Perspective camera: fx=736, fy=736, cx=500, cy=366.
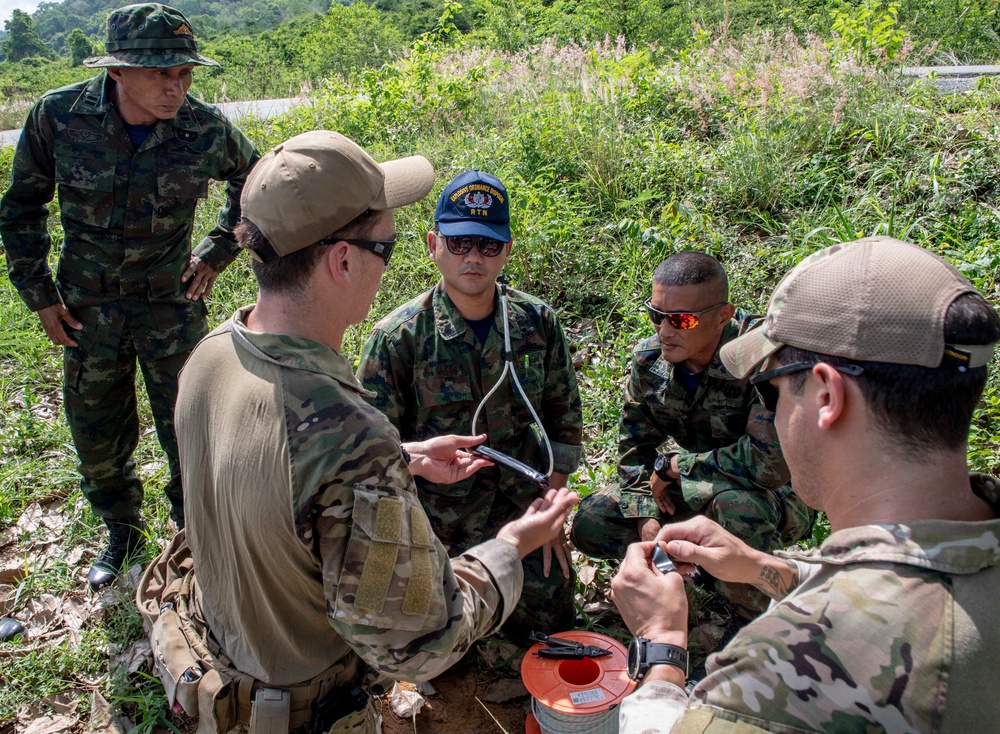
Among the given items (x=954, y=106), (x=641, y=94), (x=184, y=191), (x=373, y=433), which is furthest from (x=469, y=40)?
(x=373, y=433)

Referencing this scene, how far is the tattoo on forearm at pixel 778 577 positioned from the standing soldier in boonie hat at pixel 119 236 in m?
3.07

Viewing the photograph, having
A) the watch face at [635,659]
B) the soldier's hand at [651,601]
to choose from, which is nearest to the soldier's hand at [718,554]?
the soldier's hand at [651,601]

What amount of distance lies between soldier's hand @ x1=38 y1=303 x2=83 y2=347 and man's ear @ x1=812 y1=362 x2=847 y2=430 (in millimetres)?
3632

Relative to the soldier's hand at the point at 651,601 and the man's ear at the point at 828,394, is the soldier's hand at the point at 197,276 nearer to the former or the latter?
the soldier's hand at the point at 651,601

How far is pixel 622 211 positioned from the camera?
607 cm

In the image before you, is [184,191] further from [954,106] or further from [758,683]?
[954,106]

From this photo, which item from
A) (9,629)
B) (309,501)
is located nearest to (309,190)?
(309,501)

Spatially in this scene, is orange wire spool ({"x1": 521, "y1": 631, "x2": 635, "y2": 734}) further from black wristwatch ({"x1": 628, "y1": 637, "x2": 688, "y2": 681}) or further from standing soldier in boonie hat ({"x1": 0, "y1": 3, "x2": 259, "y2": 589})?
standing soldier in boonie hat ({"x1": 0, "y1": 3, "x2": 259, "y2": 589})

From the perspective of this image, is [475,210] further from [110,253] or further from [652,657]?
[652,657]

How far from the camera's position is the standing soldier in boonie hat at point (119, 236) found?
367 centimetres

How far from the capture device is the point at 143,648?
352 centimetres

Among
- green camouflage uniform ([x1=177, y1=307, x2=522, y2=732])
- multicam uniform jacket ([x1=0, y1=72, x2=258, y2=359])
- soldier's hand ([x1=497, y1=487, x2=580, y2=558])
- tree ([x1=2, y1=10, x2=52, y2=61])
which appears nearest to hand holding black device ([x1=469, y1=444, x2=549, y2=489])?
soldier's hand ([x1=497, y1=487, x2=580, y2=558])

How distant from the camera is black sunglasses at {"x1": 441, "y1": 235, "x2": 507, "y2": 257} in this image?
3.34 m

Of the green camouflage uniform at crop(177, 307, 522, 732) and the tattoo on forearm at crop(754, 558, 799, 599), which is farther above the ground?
the green camouflage uniform at crop(177, 307, 522, 732)
